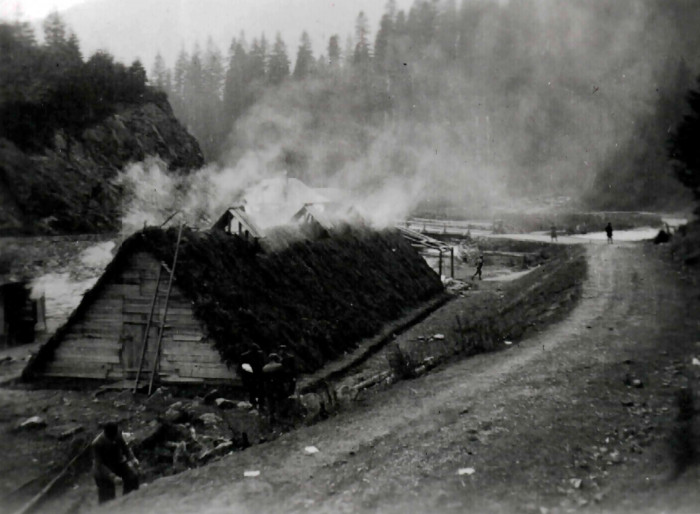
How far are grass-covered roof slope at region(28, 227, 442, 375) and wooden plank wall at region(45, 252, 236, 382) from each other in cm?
26

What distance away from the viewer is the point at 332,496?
6789 mm

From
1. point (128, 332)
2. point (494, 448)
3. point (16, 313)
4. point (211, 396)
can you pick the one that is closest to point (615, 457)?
point (494, 448)

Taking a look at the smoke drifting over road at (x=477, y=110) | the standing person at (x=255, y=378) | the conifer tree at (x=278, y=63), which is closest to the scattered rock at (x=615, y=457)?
the standing person at (x=255, y=378)

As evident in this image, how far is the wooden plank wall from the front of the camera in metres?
14.1

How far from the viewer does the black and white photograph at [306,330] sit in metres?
7.36

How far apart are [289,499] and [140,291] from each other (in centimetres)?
937

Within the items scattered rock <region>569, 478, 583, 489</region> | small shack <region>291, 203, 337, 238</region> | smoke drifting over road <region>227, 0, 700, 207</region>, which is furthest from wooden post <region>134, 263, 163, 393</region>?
smoke drifting over road <region>227, 0, 700, 207</region>

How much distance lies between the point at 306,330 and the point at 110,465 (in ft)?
29.1

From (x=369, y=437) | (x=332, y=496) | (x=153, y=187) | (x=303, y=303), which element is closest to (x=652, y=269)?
(x=303, y=303)

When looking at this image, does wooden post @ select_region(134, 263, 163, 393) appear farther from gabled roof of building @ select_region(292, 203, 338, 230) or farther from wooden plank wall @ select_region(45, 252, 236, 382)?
gabled roof of building @ select_region(292, 203, 338, 230)

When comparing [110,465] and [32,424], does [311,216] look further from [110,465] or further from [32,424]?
[110,465]

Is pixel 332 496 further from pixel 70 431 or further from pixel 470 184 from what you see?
pixel 470 184

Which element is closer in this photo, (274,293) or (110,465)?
(110,465)

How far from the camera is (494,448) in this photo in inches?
303
